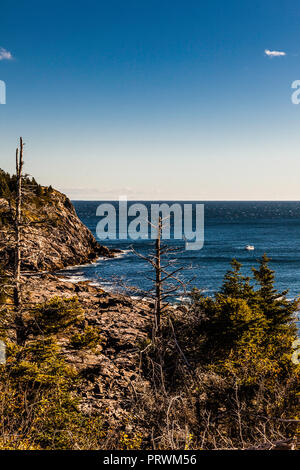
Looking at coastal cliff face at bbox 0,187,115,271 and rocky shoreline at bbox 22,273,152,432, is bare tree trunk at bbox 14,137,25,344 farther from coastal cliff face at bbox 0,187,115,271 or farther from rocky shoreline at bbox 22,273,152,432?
coastal cliff face at bbox 0,187,115,271

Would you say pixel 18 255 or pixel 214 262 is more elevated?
pixel 18 255

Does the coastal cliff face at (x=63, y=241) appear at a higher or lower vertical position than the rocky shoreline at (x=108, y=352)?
higher

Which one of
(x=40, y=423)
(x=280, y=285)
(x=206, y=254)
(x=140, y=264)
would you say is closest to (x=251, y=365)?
(x=40, y=423)

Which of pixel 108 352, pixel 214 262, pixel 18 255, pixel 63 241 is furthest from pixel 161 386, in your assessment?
pixel 214 262

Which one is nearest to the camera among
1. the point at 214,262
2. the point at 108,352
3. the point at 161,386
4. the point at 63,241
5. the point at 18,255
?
the point at 161,386

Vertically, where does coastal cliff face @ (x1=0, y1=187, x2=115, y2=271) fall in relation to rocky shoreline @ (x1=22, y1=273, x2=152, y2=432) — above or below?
above

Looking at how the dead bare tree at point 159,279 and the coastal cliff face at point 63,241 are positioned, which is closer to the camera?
the dead bare tree at point 159,279

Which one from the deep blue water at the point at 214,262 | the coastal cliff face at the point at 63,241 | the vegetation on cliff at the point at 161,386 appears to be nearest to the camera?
the vegetation on cliff at the point at 161,386

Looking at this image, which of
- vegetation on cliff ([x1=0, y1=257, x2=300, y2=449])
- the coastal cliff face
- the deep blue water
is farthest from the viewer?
the coastal cliff face

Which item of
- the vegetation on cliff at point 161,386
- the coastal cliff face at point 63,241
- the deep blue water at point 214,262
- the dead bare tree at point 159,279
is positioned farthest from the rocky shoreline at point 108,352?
the coastal cliff face at point 63,241

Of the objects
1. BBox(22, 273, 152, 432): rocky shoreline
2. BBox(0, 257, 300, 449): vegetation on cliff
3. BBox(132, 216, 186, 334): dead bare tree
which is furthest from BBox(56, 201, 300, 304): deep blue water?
BBox(132, 216, 186, 334): dead bare tree

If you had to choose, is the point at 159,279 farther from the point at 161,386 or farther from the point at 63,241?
the point at 63,241

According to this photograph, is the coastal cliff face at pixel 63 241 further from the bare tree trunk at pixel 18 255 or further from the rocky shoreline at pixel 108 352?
the bare tree trunk at pixel 18 255
